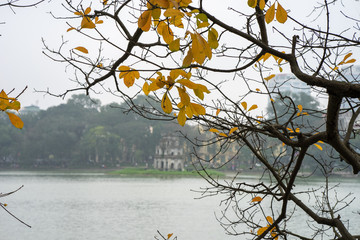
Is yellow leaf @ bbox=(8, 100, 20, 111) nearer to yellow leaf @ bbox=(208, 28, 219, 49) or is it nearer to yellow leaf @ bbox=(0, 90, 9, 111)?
yellow leaf @ bbox=(0, 90, 9, 111)

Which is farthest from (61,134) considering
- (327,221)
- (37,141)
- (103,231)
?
(327,221)

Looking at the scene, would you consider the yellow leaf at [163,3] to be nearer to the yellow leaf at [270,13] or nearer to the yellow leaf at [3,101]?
the yellow leaf at [270,13]

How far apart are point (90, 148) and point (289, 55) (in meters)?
33.4

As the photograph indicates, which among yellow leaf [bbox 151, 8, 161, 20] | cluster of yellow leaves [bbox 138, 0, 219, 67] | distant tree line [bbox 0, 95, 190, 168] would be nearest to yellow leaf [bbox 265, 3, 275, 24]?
cluster of yellow leaves [bbox 138, 0, 219, 67]

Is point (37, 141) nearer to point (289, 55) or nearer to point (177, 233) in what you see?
point (177, 233)

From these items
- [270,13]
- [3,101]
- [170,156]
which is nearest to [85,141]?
[170,156]

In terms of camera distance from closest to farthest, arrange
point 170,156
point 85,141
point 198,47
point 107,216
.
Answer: point 198,47, point 107,216, point 170,156, point 85,141

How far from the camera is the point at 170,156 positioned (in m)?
33.6

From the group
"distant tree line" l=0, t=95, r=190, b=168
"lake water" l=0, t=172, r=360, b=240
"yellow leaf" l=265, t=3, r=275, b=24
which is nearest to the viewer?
"yellow leaf" l=265, t=3, r=275, b=24

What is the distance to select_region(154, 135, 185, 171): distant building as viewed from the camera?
110 feet

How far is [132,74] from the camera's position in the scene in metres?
1.06

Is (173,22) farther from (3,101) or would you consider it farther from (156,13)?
(3,101)

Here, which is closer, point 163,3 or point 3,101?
point 163,3

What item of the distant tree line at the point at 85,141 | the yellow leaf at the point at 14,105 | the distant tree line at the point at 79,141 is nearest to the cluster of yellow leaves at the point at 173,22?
the yellow leaf at the point at 14,105
